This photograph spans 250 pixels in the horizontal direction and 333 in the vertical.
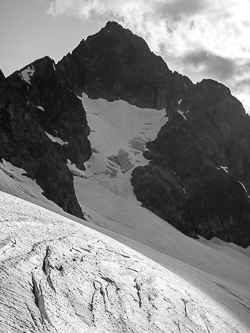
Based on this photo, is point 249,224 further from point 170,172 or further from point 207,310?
point 207,310

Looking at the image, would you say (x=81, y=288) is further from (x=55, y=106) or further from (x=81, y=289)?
(x=55, y=106)

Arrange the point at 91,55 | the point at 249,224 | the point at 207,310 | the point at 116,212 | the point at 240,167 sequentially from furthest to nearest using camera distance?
the point at 91,55
the point at 240,167
the point at 249,224
the point at 116,212
the point at 207,310

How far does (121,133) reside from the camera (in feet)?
439

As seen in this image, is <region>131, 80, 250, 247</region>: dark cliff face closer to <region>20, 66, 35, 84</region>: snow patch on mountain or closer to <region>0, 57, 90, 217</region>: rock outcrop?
<region>0, 57, 90, 217</region>: rock outcrop

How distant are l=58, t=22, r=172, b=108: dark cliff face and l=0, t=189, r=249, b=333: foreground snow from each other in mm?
135291

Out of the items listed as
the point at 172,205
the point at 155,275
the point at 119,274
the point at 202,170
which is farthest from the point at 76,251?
the point at 202,170

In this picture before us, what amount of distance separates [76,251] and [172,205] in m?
83.2

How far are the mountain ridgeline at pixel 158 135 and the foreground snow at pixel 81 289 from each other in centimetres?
5134

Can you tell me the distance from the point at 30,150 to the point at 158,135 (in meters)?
59.3

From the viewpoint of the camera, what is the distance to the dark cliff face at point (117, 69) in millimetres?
151125

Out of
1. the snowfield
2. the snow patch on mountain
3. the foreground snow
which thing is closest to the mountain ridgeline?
the snow patch on mountain

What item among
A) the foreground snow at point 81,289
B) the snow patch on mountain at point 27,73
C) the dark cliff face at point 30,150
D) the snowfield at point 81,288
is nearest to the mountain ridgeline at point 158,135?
the dark cliff face at point 30,150

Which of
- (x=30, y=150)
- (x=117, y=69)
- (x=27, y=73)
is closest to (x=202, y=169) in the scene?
(x=30, y=150)

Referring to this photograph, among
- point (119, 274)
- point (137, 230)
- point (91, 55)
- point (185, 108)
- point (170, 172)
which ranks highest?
point (91, 55)
